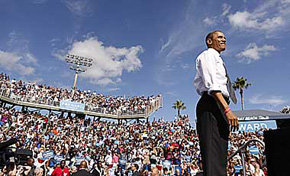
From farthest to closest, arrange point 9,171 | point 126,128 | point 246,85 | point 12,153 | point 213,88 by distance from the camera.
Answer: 1. point 246,85
2. point 126,128
3. point 12,153
4. point 9,171
5. point 213,88

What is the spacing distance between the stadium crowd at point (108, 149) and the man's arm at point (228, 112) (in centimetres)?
565

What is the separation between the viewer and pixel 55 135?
67.3 feet

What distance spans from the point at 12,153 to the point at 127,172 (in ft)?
19.1

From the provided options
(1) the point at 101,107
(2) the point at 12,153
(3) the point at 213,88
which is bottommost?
(2) the point at 12,153

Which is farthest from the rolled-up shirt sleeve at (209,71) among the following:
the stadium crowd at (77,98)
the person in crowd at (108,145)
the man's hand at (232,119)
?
the stadium crowd at (77,98)

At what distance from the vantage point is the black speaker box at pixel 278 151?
1627mm

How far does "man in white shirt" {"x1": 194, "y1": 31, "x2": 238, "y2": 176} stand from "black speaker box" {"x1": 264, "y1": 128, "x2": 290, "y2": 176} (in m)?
0.30

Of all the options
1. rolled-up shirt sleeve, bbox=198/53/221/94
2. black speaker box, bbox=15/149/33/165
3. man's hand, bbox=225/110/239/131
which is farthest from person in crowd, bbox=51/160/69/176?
man's hand, bbox=225/110/239/131

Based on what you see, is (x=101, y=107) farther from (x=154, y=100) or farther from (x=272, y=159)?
(x=272, y=159)

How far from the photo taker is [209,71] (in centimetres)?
198

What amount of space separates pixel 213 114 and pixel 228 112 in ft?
0.46

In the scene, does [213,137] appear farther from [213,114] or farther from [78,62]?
[78,62]

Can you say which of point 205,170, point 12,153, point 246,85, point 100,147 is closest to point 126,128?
point 100,147

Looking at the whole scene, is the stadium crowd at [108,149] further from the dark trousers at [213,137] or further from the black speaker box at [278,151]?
the black speaker box at [278,151]
